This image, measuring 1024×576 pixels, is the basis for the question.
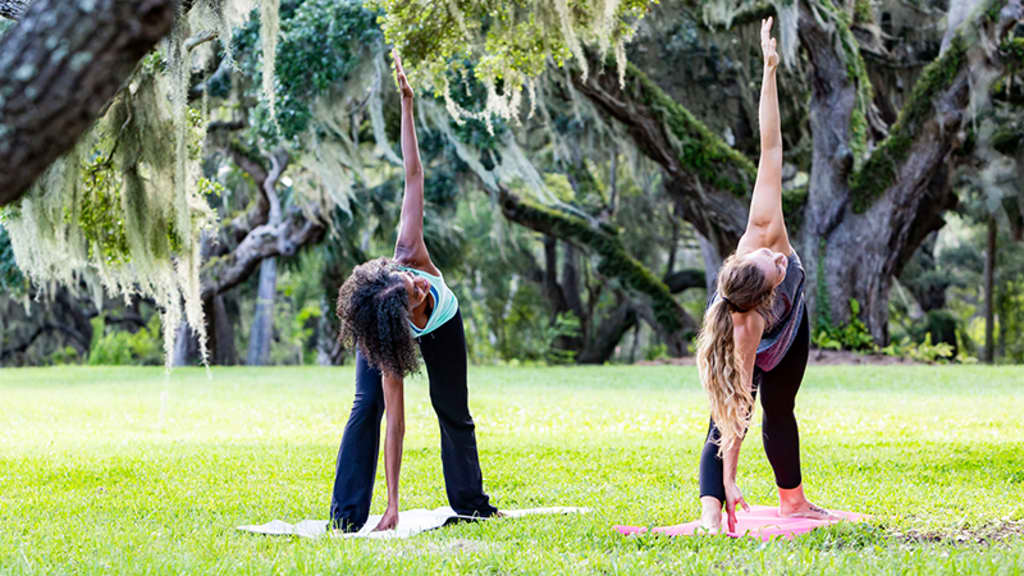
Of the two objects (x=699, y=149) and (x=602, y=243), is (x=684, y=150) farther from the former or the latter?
(x=602, y=243)

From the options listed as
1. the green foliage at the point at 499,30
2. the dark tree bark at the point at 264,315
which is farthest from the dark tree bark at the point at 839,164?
the dark tree bark at the point at 264,315

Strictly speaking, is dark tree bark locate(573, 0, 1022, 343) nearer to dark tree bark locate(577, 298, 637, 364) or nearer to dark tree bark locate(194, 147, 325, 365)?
dark tree bark locate(194, 147, 325, 365)

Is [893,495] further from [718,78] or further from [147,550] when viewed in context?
[718,78]

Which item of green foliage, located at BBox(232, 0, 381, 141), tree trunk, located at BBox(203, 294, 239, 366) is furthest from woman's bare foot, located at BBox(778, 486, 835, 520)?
tree trunk, located at BBox(203, 294, 239, 366)

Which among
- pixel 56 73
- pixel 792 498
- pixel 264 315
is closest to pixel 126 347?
pixel 264 315

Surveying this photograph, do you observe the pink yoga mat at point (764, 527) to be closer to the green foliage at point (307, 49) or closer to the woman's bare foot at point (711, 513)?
the woman's bare foot at point (711, 513)

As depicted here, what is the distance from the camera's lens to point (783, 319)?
444 cm

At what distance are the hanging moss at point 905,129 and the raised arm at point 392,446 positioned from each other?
13.8 metres

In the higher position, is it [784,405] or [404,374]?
[404,374]

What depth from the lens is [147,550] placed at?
4188 mm

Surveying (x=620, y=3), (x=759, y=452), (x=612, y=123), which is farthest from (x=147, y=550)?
(x=612, y=123)

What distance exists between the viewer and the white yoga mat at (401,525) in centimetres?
449

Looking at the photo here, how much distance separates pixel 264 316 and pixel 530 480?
780 inches

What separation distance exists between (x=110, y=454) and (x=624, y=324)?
19.2 meters
